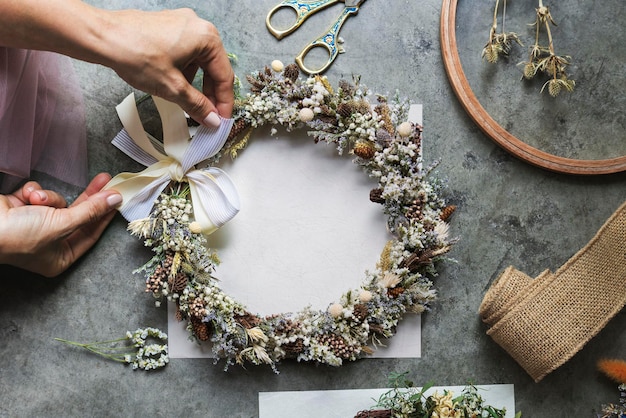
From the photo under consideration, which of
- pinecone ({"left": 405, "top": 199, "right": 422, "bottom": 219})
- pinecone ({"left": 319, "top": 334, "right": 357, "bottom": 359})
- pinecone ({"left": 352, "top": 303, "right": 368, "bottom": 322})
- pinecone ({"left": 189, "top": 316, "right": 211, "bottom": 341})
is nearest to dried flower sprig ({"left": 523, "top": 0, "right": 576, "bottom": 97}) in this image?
pinecone ({"left": 405, "top": 199, "right": 422, "bottom": 219})

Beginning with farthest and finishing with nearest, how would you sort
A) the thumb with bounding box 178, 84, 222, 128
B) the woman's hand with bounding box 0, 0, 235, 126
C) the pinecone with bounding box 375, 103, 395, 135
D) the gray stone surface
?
the gray stone surface, the pinecone with bounding box 375, 103, 395, 135, the thumb with bounding box 178, 84, 222, 128, the woman's hand with bounding box 0, 0, 235, 126

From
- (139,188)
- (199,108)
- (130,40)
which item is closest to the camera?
(130,40)

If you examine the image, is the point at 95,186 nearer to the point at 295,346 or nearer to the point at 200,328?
the point at 200,328

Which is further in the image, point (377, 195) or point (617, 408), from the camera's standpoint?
point (617, 408)

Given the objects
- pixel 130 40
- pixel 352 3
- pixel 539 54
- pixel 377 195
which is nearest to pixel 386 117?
pixel 377 195

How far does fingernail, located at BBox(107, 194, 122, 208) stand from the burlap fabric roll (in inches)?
39.7

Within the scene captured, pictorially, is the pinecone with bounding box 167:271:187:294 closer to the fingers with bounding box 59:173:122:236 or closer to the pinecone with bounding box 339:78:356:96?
the fingers with bounding box 59:173:122:236

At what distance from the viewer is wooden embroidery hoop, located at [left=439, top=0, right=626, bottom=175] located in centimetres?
164

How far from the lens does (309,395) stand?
173 cm

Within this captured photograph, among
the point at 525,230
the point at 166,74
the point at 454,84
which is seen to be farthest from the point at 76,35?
the point at 525,230

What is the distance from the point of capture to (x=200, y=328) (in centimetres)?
162

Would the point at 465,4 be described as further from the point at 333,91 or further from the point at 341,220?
the point at 341,220

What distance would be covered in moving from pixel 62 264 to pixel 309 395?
2.52ft

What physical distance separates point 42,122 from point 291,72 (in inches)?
26.8
